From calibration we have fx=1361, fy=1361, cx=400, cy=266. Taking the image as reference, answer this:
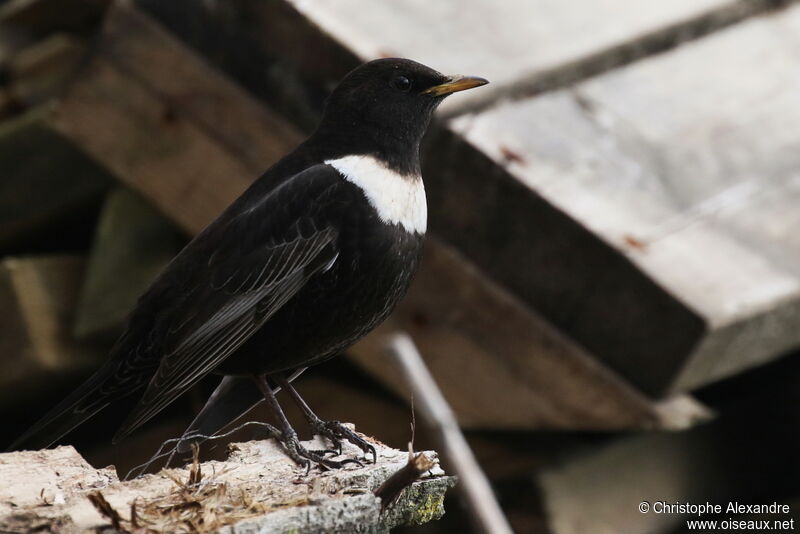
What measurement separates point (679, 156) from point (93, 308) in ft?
7.99

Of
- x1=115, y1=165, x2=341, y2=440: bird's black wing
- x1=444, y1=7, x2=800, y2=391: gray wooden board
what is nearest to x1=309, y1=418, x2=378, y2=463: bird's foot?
x1=115, y1=165, x2=341, y2=440: bird's black wing

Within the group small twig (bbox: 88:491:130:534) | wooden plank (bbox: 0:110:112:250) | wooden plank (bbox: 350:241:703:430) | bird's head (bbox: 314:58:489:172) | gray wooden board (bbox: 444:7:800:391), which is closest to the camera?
small twig (bbox: 88:491:130:534)

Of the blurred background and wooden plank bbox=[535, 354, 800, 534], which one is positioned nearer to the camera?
the blurred background

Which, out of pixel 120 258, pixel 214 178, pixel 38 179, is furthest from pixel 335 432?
pixel 38 179

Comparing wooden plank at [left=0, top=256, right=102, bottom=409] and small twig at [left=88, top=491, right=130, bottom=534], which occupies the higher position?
wooden plank at [left=0, top=256, right=102, bottom=409]

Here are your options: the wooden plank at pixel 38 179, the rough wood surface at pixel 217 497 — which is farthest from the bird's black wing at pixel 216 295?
the wooden plank at pixel 38 179

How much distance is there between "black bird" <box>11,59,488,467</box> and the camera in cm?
364

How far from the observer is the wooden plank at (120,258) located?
18.3 ft

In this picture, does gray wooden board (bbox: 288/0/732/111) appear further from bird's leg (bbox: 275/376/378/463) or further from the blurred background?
bird's leg (bbox: 275/376/378/463)

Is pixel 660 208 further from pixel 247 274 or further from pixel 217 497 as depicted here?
pixel 217 497

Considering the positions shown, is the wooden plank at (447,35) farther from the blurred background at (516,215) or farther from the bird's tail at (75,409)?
the bird's tail at (75,409)

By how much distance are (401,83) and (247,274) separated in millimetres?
805

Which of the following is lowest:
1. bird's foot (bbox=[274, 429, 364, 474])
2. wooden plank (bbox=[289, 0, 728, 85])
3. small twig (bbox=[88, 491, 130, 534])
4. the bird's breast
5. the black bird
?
small twig (bbox=[88, 491, 130, 534])

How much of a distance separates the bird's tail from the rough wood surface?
614mm
